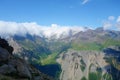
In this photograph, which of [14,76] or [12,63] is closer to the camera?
[14,76]

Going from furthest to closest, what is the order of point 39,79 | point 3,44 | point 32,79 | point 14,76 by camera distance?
point 3,44, point 39,79, point 32,79, point 14,76

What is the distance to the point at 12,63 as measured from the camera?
67.2 meters

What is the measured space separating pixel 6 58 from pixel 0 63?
207 inches

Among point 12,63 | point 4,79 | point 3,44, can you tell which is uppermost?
point 3,44

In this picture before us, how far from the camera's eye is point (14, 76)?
60031 millimetres

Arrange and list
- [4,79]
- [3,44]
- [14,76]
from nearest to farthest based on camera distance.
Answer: [4,79], [14,76], [3,44]

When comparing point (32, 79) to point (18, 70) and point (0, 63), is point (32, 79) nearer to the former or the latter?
point (18, 70)

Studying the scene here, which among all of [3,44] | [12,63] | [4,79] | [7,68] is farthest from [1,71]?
[3,44]

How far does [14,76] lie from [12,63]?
780 cm

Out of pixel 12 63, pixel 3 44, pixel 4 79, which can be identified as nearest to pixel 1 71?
pixel 12 63

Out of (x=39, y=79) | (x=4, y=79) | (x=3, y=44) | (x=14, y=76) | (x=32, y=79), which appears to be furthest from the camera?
(x=3, y=44)

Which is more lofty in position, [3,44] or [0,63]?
[3,44]

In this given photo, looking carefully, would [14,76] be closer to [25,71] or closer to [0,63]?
[25,71]

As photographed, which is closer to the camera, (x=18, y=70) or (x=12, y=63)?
(x=18, y=70)
